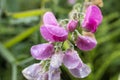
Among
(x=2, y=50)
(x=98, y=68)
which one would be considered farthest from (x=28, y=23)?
(x=98, y=68)

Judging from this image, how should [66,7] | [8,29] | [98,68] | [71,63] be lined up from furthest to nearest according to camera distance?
[66,7]
[8,29]
[98,68]
[71,63]

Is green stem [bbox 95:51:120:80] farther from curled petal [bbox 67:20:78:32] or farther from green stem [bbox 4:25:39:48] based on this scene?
curled petal [bbox 67:20:78:32]

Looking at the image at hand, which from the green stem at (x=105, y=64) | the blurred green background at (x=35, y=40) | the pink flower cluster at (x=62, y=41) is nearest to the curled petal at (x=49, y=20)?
the pink flower cluster at (x=62, y=41)

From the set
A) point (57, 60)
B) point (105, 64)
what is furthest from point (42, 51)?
point (105, 64)

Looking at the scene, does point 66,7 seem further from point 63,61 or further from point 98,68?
point 63,61

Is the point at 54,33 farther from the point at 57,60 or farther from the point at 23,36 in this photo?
the point at 23,36

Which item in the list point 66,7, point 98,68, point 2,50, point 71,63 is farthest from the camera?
point 66,7
